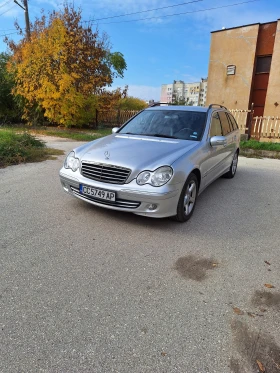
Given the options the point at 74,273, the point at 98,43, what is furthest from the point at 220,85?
the point at 74,273

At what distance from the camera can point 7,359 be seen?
1.68m

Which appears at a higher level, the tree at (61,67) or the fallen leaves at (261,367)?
the tree at (61,67)

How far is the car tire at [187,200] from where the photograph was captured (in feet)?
11.6

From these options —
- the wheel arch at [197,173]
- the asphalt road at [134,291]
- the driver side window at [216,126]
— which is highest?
the driver side window at [216,126]

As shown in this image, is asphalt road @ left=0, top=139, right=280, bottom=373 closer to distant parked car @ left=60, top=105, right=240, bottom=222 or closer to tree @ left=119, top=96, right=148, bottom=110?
distant parked car @ left=60, top=105, right=240, bottom=222

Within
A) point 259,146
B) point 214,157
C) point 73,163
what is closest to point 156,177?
point 73,163

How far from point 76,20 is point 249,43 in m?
9.35

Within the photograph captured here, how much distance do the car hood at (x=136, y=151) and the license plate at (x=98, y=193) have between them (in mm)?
358

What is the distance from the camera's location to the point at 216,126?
4.88m

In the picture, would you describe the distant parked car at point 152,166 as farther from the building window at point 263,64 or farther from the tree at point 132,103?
the tree at point 132,103

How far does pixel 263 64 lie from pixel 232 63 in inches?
64.0

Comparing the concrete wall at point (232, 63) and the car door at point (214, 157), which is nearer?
the car door at point (214, 157)

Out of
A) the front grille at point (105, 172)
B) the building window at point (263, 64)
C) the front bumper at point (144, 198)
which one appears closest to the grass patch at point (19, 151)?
the front grille at point (105, 172)

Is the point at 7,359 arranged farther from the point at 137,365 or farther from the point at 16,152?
the point at 16,152
